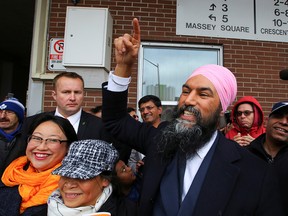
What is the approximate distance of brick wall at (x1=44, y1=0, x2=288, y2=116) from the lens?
4719 mm

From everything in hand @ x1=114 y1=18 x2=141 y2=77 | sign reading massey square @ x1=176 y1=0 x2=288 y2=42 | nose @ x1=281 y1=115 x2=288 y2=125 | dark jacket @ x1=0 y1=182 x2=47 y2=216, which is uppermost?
sign reading massey square @ x1=176 y1=0 x2=288 y2=42

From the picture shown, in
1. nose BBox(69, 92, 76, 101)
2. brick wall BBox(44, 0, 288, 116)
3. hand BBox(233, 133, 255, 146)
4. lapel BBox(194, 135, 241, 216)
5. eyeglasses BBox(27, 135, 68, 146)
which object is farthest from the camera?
brick wall BBox(44, 0, 288, 116)

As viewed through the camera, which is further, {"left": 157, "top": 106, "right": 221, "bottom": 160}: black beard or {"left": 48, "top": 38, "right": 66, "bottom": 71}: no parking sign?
{"left": 48, "top": 38, "right": 66, "bottom": 71}: no parking sign

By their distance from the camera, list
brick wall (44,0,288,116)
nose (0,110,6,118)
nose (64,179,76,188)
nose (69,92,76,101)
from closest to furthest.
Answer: nose (64,179,76,188)
nose (69,92,76,101)
nose (0,110,6,118)
brick wall (44,0,288,116)

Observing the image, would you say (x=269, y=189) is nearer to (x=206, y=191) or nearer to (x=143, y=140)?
(x=206, y=191)

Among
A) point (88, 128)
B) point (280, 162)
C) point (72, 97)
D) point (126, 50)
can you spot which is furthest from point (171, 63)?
point (126, 50)

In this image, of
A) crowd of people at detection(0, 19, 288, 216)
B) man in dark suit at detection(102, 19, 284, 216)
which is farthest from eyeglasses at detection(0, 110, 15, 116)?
man in dark suit at detection(102, 19, 284, 216)

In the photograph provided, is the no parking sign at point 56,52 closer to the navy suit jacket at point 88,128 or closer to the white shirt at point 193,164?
the navy suit jacket at point 88,128

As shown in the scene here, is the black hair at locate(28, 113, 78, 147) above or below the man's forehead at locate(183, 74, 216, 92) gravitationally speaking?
below

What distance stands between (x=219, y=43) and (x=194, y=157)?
3.51 m

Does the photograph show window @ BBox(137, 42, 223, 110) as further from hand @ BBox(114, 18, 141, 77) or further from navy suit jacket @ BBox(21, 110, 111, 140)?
hand @ BBox(114, 18, 141, 77)

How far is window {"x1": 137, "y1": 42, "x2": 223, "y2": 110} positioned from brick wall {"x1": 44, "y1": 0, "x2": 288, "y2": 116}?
15 centimetres

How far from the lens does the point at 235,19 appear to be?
484cm

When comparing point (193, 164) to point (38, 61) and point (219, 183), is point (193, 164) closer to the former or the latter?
point (219, 183)
